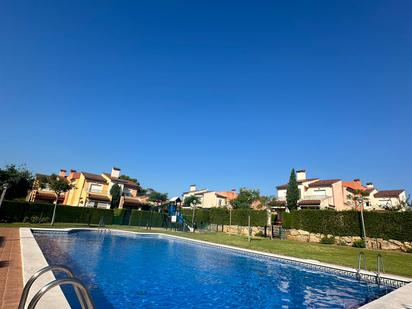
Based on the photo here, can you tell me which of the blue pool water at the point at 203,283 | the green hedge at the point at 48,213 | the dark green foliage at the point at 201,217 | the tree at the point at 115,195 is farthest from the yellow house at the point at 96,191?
the blue pool water at the point at 203,283

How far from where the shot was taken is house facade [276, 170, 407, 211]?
44312mm

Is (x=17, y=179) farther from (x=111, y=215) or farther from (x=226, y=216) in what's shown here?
(x=226, y=216)

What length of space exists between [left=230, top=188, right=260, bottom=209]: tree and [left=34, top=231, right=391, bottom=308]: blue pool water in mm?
41741

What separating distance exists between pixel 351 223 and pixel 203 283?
21.5m

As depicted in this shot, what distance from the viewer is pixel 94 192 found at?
47.5 meters

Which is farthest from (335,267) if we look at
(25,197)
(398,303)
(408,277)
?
(25,197)

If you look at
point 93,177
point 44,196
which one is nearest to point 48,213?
point 44,196

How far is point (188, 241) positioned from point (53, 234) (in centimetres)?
1142

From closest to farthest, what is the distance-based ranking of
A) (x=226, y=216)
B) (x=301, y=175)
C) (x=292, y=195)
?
1. (x=226, y=216)
2. (x=292, y=195)
3. (x=301, y=175)

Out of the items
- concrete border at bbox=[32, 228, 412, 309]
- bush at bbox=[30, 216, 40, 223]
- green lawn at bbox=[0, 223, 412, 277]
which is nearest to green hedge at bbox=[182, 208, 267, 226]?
green lawn at bbox=[0, 223, 412, 277]

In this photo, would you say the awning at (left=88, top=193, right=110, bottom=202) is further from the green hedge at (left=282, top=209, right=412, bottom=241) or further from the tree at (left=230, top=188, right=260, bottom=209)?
the green hedge at (left=282, top=209, right=412, bottom=241)

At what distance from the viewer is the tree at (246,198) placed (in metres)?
57.6

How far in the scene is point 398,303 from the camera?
7.07 metres

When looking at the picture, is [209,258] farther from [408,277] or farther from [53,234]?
[53,234]
